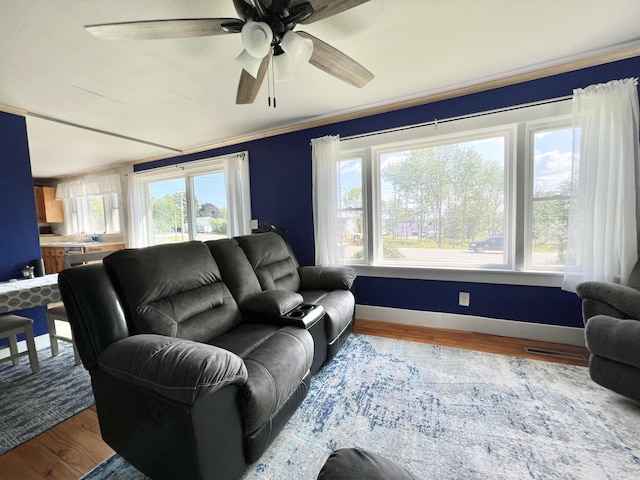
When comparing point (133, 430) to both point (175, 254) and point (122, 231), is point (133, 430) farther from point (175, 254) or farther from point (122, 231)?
point (122, 231)

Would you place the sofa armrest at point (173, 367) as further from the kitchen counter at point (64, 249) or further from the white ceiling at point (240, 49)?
the kitchen counter at point (64, 249)

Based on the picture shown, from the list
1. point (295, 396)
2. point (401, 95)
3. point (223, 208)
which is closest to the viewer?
point (295, 396)

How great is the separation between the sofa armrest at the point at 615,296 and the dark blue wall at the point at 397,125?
60 cm

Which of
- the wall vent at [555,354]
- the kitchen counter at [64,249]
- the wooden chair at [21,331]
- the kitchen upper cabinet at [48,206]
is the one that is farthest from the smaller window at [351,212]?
the kitchen upper cabinet at [48,206]

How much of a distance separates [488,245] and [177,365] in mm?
2777

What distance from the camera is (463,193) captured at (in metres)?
2.71

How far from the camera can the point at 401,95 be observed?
8.88 ft

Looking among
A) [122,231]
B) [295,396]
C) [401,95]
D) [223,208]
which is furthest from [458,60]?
[122,231]

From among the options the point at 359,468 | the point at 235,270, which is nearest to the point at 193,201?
the point at 235,270

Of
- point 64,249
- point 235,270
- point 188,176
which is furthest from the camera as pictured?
point 64,249

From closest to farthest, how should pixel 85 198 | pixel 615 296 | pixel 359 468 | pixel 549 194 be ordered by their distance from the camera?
1. pixel 359 468
2. pixel 615 296
3. pixel 549 194
4. pixel 85 198

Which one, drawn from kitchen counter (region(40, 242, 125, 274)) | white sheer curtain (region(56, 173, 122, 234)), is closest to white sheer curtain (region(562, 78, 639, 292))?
white sheer curtain (region(56, 173, 122, 234))

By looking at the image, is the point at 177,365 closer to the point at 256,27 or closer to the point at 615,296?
the point at 256,27

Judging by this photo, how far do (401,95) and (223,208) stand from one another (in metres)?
2.91
